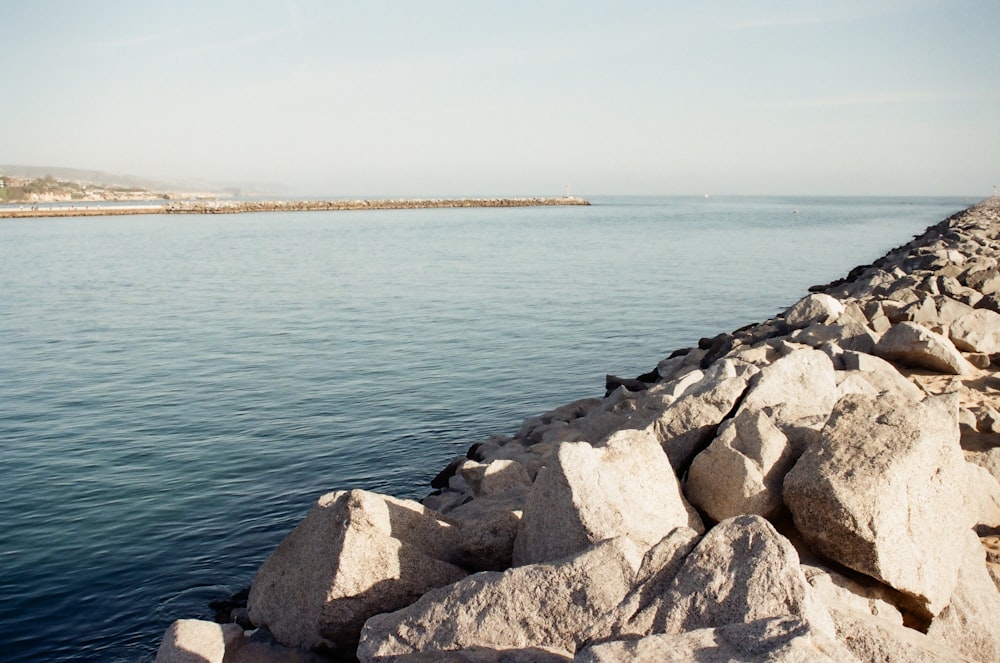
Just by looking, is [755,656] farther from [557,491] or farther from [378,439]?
[378,439]

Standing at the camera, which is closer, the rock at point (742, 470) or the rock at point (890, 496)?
the rock at point (890, 496)

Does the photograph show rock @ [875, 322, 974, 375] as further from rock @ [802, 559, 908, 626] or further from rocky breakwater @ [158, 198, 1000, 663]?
rock @ [802, 559, 908, 626]

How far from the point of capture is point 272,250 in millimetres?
51938

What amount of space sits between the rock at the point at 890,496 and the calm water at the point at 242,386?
6.22 metres

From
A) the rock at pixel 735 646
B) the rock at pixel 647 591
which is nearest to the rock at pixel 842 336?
the rock at pixel 647 591

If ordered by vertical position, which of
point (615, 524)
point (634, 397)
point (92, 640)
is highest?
point (615, 524)

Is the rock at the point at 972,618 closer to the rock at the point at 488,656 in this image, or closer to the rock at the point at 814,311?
the rock at the point at 488,656

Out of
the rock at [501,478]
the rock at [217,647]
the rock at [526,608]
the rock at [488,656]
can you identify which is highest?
the rock at [526,608]

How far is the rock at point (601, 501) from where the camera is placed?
5.56 meters

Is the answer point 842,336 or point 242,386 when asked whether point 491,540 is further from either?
point 242,386

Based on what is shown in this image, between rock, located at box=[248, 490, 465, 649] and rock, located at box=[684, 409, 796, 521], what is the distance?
6.61 feet

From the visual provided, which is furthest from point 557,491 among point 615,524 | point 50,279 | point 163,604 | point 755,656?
point 50,279

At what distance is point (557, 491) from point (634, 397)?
6598mm

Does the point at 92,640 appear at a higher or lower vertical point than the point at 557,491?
lower
